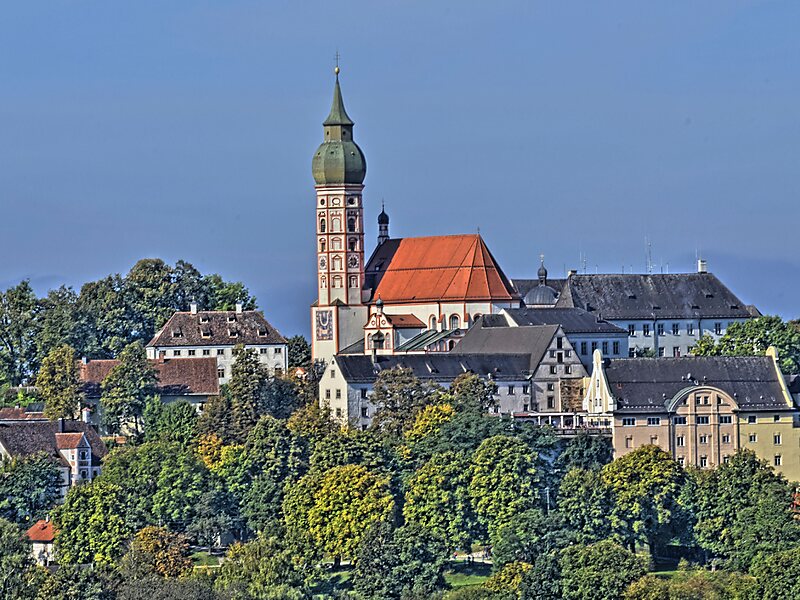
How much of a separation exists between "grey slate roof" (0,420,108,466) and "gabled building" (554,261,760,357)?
92.7 feet

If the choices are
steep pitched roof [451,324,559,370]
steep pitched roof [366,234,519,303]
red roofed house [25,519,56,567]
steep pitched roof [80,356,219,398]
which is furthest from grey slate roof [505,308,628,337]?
red roofed house [25,519,56,567]

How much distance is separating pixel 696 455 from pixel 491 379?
12.3 m

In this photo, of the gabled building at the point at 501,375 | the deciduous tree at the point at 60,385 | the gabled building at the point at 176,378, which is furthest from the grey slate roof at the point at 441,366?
the deciduous tree at the point at 60,385

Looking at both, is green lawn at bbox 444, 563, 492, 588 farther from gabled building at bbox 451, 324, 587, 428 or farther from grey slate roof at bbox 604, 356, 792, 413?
gabled building at bbox 451, 324, 587, 428

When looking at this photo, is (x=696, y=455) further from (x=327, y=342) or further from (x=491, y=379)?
(x=327, y=342)

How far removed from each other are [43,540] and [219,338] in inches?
1291

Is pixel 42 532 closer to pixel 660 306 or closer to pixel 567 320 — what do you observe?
pixel 567 320

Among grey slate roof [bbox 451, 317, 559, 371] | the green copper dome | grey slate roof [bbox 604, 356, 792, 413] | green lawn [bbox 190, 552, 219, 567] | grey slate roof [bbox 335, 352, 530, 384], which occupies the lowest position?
green lawn [bbox 190, 552, 219, 567]

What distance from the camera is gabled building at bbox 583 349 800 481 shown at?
131125 millimetres

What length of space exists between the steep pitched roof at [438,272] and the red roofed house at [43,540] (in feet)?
105

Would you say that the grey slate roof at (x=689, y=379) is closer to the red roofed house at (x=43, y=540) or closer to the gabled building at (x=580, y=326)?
the gabled building at (x=580, y=326)

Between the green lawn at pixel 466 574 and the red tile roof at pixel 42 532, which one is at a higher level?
the red tile roof at pixel 42 532

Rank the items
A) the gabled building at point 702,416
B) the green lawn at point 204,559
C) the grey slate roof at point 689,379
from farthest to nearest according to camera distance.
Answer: the grey slate roof at point 689,379 < the gabled building at point 702,416 < the green lawn at point 204,559

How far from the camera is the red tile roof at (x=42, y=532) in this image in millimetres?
127500
